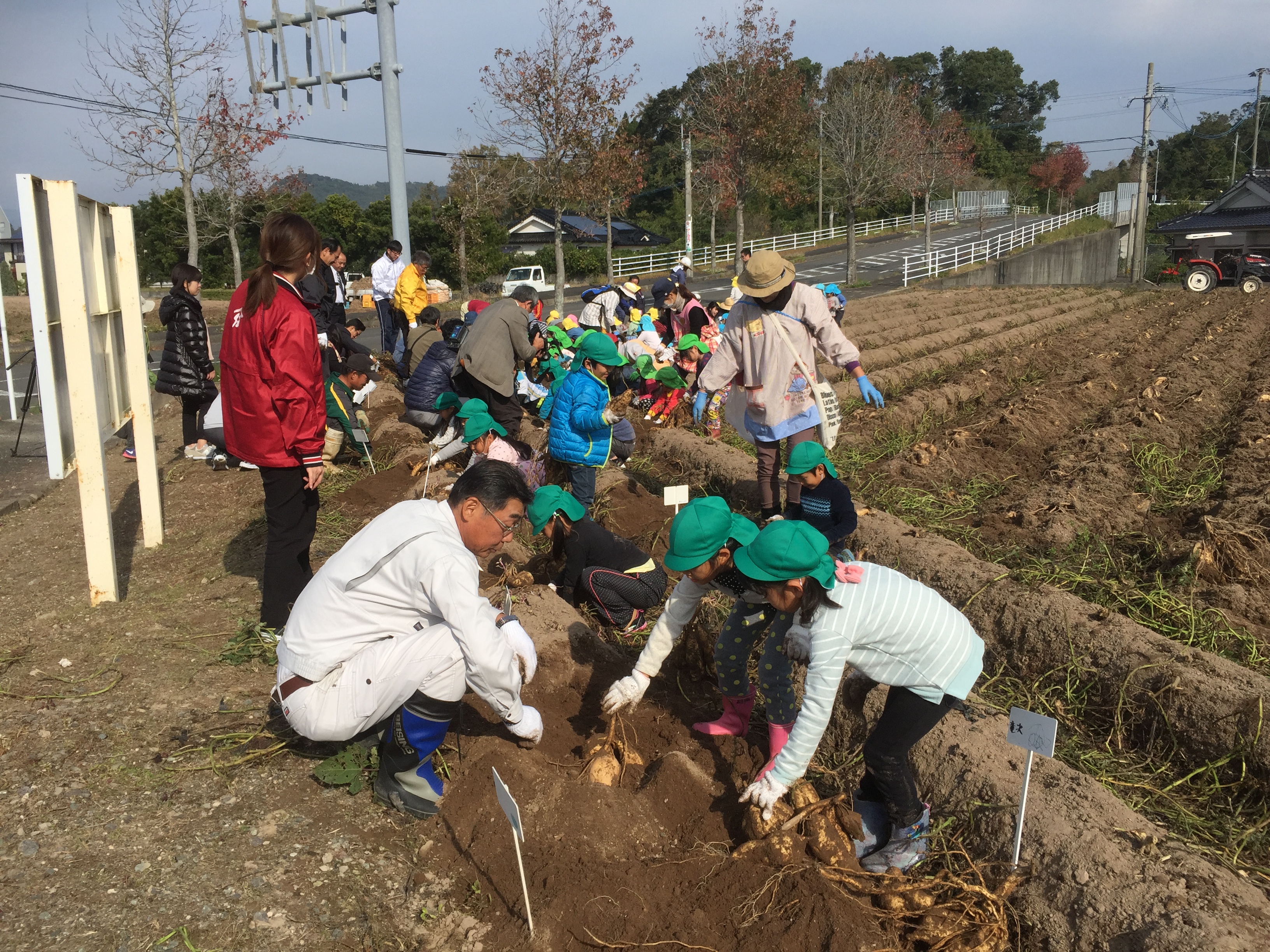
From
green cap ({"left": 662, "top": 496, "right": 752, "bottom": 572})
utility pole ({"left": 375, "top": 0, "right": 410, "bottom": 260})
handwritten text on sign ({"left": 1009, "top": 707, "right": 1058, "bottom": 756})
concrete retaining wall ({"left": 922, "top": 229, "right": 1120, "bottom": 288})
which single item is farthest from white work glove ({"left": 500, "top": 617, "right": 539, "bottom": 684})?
concrete retaining wall ({"left": 922, "top": 229, "right": 1120, "bottom": 288})

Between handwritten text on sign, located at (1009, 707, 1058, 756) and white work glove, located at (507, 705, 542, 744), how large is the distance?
57.8 inches

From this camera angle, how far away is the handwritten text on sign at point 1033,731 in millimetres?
2531

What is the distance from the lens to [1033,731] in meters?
2.60

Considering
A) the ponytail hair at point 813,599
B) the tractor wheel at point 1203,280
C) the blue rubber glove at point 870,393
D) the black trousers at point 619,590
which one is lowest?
the black trousers at point 619,590

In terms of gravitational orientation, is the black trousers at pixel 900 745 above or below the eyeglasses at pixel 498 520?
below

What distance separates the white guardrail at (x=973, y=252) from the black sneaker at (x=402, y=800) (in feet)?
79.2

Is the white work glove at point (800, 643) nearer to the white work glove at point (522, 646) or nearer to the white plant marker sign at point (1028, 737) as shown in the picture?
the white plant marker sign at point (1028, 737)

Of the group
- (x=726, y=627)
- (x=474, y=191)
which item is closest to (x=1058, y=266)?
(x=474, y=191)

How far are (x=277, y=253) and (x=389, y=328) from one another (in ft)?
26.3

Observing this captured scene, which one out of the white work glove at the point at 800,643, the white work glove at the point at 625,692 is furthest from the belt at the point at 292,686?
the white work glove at the point at 800,643

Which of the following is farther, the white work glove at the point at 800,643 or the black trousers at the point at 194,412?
the black trousers at the point at 194,412

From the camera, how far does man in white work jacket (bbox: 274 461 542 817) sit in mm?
2770

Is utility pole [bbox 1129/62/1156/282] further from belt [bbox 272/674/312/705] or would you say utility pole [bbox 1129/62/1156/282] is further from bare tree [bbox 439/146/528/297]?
belt [bbox 272/674/312/705]

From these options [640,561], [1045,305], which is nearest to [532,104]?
[1045,305]
